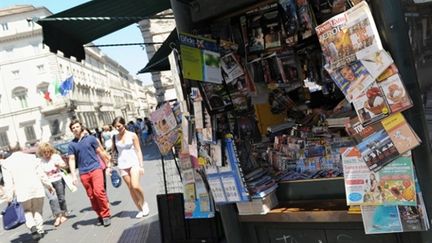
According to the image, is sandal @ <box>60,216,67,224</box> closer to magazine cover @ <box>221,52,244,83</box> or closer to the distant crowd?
the distant crowd

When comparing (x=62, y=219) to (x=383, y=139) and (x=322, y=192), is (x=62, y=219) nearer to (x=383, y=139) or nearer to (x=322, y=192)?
(x=322, y=192)

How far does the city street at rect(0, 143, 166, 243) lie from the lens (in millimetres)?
6980

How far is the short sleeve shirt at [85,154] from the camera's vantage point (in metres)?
7.71

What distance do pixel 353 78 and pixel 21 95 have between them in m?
67.5

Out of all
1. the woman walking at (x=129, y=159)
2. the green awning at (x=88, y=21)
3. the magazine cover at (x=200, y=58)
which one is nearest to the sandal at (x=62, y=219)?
the woman walking at (x=129, y=159)

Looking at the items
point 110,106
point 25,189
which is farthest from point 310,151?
point 110,106

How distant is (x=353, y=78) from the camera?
264 centimetres

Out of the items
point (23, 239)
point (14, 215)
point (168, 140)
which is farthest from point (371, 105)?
point (23, 239)

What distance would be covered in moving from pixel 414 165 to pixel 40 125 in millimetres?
66655

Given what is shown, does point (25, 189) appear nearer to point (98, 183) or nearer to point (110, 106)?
point (98, 183)

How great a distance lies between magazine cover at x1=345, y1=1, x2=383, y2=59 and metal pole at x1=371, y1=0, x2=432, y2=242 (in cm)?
9

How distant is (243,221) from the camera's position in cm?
352

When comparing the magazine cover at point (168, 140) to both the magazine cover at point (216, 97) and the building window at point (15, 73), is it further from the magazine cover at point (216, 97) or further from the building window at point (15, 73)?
the building window at point (15, 73)

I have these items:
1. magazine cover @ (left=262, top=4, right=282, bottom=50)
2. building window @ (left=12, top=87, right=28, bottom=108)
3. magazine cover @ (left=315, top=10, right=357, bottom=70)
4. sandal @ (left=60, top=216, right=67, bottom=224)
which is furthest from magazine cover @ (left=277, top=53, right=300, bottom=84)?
building window @ (left=12, top=87, right=28, bottom=108)
